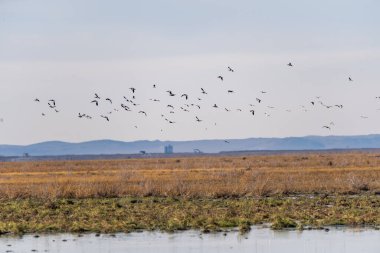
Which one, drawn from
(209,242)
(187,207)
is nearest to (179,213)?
(187,207)

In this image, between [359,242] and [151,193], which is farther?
[151,193]

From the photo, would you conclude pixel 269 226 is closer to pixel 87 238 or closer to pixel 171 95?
pixel 87 238

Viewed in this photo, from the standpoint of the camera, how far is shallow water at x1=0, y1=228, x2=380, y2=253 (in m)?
27.5

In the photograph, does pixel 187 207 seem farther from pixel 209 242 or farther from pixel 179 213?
pixel 209 242

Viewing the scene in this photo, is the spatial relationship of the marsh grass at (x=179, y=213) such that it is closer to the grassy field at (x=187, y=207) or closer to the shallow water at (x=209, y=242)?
the grassy field at (x=187, y=207)

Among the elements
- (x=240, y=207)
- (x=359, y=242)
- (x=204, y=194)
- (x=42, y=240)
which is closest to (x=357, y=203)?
(x=240, y=207)

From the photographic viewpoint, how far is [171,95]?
43.4 meters

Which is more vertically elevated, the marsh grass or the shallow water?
the marsh grass

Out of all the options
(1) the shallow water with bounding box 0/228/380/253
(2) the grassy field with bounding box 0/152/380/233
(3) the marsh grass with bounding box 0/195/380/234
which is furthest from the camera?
(2) the grassy field with bounding box 0/152/380/233

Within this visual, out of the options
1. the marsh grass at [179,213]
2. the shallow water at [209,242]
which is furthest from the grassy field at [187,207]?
the shallow water at [209,242]

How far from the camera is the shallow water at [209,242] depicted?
2748 cm

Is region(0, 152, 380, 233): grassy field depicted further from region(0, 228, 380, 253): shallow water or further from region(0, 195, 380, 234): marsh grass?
region(0, 228, 380, 253): shallow water

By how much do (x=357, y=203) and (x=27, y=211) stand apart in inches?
484

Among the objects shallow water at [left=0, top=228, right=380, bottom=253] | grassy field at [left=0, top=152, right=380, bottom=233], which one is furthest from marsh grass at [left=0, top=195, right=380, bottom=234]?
shallow water at [left=0, top=228, right=380, bottom=253]
